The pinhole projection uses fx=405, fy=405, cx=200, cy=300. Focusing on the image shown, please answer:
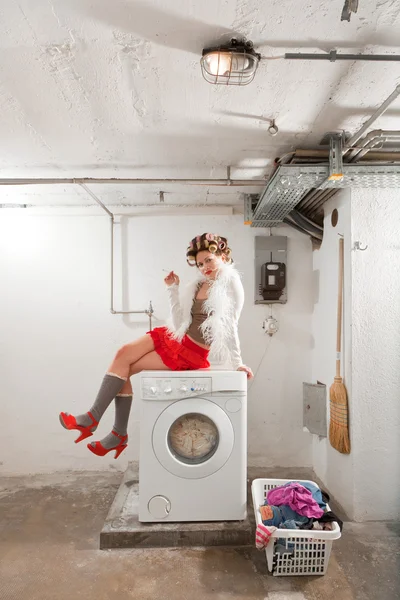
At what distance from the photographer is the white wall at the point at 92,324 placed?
365cm

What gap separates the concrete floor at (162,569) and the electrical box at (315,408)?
829 millimetres

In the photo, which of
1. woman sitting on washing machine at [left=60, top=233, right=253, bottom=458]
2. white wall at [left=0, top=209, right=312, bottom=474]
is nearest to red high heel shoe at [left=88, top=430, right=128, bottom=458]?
woman sitting on washing machine at [left=60, top=233, right=253, bottom=458]

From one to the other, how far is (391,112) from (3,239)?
10.7 feet

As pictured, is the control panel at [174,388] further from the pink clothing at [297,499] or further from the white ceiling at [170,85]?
the white ceiling at [170,85]

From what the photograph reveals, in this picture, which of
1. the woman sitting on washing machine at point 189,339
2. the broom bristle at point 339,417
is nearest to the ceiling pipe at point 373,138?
the woman sitting on washing machine at point 189,339

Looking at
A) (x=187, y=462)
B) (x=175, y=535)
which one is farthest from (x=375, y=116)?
(x=175, y=535)

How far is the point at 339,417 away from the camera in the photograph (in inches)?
113

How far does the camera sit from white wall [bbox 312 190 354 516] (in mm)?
2854

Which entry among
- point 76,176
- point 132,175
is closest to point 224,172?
point 132,175

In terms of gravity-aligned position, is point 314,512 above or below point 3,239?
below

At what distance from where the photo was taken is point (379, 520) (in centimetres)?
273

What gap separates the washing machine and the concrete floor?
22cm

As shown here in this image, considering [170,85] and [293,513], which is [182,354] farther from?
[170,85]

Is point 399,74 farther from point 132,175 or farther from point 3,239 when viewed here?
point 3,239
